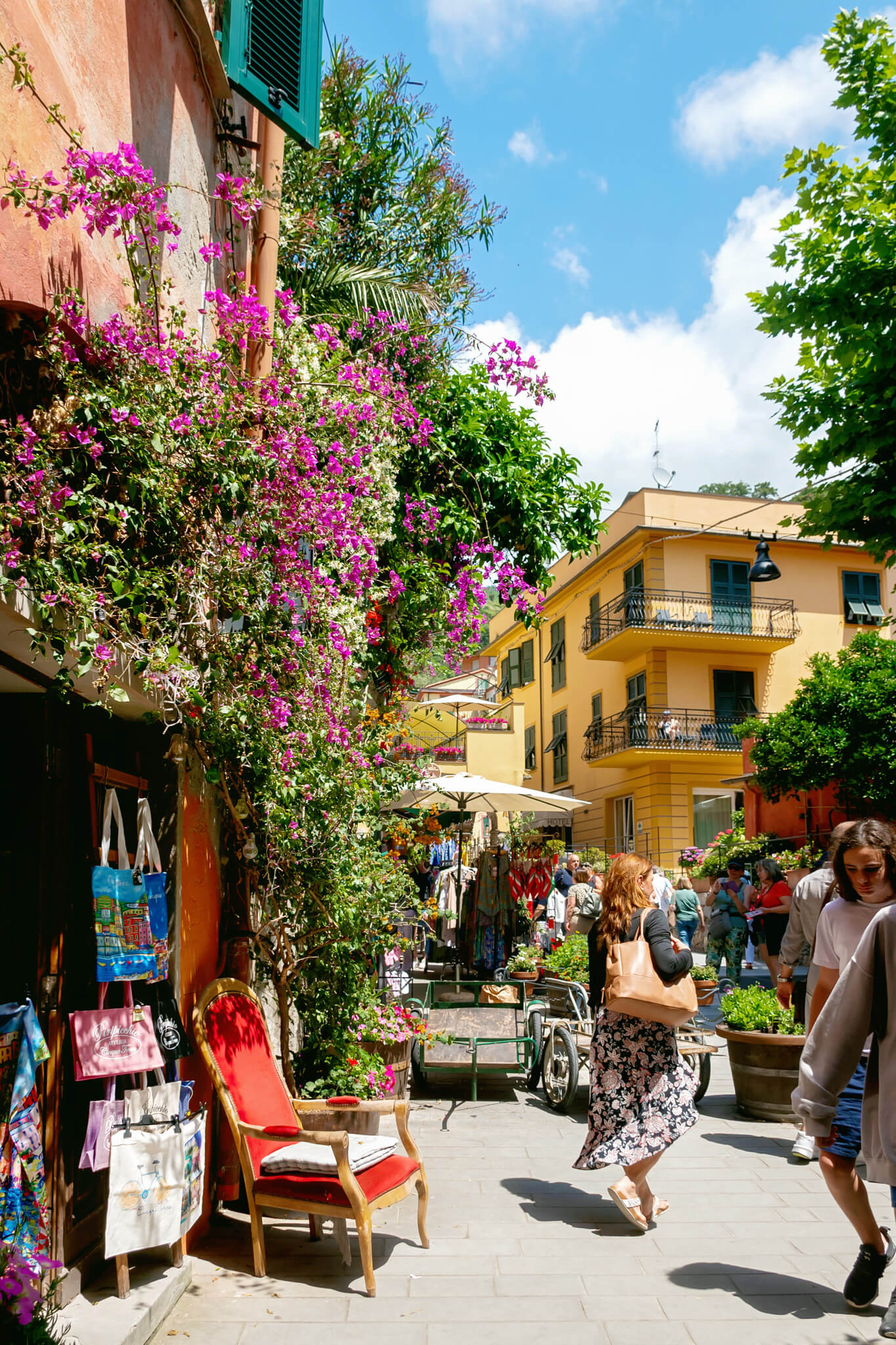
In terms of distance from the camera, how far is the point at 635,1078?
18.0 feet

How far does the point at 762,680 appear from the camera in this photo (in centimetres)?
3141

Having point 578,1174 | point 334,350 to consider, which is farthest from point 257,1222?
point 334,350

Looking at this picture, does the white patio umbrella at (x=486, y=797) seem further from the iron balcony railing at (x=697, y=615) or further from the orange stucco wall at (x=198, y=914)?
the iron balcony railing at (x=697, y=615)

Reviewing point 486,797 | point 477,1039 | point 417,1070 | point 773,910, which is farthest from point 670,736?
point 477,1039

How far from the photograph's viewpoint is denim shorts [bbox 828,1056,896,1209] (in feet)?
14.4

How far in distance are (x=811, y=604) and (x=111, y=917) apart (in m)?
30.7

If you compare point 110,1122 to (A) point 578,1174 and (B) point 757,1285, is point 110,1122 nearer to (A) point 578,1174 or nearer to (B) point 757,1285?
(B) point 757,1285

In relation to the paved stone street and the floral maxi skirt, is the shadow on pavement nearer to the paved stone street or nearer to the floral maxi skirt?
the paved stone street

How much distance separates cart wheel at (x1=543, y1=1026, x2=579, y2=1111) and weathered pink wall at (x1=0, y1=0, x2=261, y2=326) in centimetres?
585

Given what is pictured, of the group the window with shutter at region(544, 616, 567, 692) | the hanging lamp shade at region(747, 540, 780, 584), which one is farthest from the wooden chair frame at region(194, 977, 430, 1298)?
the window with shutter at region(544, 616, 567, 692)

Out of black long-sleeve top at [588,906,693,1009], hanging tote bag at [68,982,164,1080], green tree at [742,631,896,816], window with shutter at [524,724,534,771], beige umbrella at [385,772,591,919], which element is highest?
window with shutter at [524,724,534,771]

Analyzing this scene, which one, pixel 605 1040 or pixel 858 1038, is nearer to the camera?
pixel 858 1038

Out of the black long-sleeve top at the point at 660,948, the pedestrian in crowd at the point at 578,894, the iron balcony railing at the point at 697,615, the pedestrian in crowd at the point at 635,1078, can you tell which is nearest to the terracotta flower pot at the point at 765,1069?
the pedestrian in crowd at the point at 635,1078

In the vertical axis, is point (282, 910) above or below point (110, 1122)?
above
